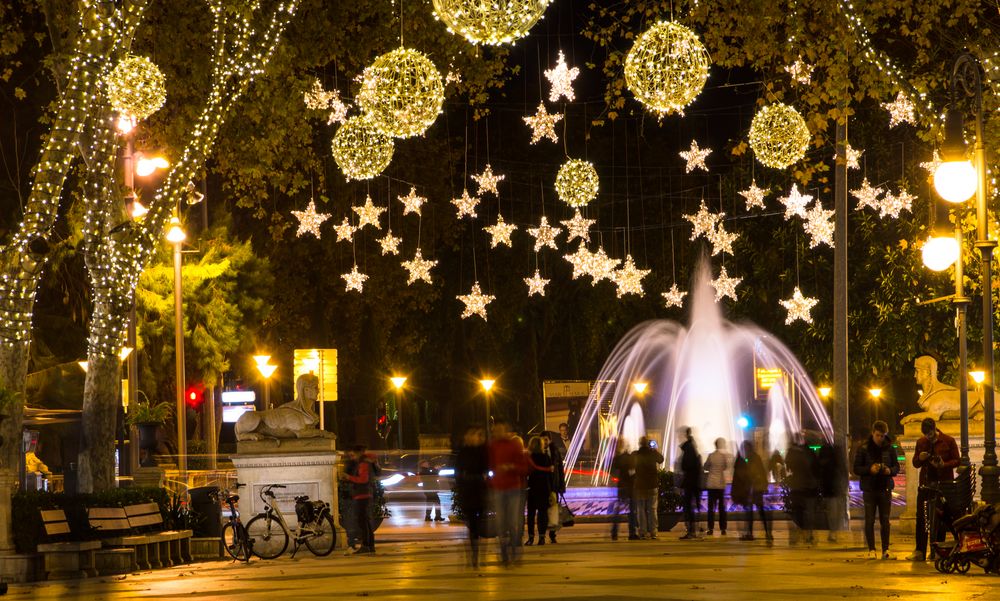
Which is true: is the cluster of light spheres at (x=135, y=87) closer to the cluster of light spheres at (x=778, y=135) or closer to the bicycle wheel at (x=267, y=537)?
the bicycle wheel at (x=267, y=537)

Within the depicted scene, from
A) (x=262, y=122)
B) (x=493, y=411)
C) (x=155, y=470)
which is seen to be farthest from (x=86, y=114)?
(x=493, y=411)

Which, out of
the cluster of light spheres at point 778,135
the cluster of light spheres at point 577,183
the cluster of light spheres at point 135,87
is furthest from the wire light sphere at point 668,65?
the cluster of light spheres at point 577,183

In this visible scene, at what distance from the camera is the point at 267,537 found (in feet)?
69.4

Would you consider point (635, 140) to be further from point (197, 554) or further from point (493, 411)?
point (197, 554)

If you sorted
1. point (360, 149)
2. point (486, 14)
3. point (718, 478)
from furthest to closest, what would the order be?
1. point (360, 149)
2. point (718, 478)
3. point (486, 14)

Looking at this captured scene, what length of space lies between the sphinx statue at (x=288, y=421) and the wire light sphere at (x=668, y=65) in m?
7.26

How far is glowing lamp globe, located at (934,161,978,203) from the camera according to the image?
595 inches

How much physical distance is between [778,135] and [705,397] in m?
23.0

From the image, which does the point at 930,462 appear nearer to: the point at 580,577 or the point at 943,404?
the point at 580,577

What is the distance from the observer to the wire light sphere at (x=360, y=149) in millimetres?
23891

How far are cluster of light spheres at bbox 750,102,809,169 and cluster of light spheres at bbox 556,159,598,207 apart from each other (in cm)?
512

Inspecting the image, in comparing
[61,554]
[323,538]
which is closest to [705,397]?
[323,538]

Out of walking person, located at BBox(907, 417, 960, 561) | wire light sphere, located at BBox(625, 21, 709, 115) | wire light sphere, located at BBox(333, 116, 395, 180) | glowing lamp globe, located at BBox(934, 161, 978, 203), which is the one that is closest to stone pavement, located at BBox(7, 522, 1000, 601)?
walking person, located at BBox(907, 417, 960, 561)

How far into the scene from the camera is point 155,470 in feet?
80.7
